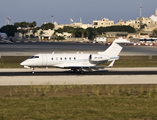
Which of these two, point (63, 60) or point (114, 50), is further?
point (114, 50)

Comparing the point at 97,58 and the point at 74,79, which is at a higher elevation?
the point at 97,58

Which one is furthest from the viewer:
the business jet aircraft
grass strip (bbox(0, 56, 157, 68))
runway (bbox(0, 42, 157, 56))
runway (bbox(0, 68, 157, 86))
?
runway (bbox(0, 42, 157, 56))

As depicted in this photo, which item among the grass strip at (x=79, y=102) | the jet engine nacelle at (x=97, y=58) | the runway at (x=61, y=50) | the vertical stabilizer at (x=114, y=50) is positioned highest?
the vertical stabilizer at (x=114, y=50)

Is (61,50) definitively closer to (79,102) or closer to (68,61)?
(68,61)

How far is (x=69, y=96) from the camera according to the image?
80.9ft

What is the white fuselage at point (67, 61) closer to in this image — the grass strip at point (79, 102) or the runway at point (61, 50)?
the grass strip at point (79, 102)

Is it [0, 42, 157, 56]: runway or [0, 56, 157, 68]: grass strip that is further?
[0, 42, 157, 56]: runway

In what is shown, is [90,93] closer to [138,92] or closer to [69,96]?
[69,96]

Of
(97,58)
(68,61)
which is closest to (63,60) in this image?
(68,61)

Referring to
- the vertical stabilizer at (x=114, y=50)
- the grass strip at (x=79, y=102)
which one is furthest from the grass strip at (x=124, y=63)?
the grass strip at (x=79, y=102)

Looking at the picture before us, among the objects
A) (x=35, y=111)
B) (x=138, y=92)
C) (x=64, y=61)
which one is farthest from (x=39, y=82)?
(x=35, y=111)

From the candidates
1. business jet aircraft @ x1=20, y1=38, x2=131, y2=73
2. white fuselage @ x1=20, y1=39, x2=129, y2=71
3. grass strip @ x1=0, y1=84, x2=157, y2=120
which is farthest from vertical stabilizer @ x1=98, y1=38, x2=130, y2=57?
grass strip @ x1=0, y1=84, x2=157, y2=120

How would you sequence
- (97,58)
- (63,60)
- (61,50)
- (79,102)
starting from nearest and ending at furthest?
(79,102) → (63,60) → (97,58) → (61,50)

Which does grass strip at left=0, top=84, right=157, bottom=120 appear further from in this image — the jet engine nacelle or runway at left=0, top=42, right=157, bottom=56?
runway at left=0, top=42, right=157, bottom=56
